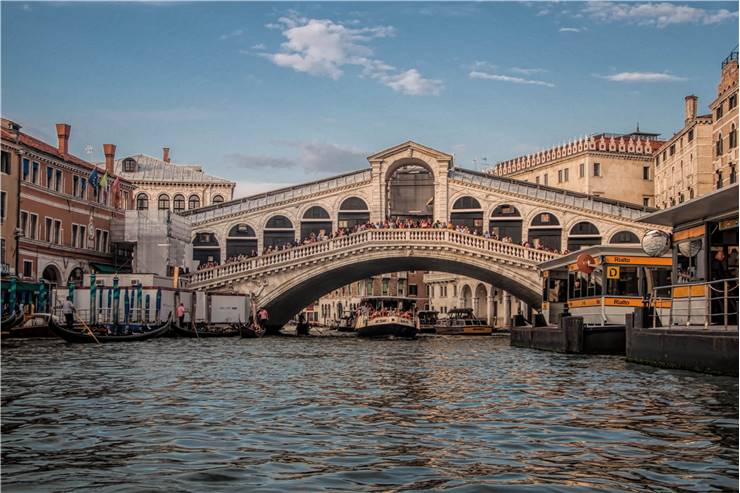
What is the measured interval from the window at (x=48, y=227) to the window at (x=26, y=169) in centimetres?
220

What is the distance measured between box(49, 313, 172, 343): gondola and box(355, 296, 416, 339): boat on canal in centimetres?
842

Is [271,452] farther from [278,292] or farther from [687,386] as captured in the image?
[278,292]

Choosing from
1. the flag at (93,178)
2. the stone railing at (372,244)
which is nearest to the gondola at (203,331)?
the stone railing at (372,244)

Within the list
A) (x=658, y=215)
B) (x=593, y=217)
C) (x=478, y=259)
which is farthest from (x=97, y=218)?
(x=658, y=215)

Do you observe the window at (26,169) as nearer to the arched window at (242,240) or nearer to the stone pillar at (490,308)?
the arched window at (242,240)

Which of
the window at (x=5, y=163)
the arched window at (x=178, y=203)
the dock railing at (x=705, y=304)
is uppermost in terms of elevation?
the arched window at (x=178, y=203)

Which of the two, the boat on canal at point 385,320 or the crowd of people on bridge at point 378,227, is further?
the crowd of people on bridge at point 378,227

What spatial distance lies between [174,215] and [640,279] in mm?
24248

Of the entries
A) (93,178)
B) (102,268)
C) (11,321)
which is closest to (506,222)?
(102,268)

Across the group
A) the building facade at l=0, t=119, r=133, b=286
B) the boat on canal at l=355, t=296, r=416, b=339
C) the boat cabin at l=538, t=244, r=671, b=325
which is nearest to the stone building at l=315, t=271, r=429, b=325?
the building facade at l=0, t=119, r=133, b=286

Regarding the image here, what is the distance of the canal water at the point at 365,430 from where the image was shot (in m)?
6.69

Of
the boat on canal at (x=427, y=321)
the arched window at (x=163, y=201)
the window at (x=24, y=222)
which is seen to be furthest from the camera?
the arched window at (x=163, y=201)

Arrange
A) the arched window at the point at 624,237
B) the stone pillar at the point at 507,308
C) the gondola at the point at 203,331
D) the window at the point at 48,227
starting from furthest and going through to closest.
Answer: the stone pillar at the point at 507,308
the arched window at the point at 624,237
the window at the point at 48,227
the gondola at the point at 203,331

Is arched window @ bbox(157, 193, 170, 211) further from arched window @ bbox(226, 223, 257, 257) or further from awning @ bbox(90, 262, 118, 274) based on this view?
awning @ bbox(90, 262, 118, 274)
